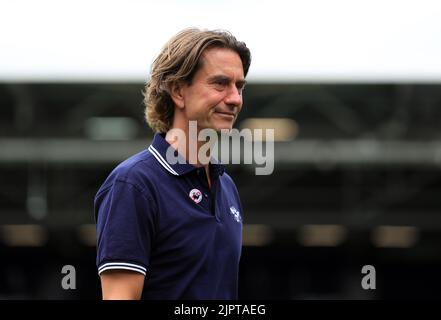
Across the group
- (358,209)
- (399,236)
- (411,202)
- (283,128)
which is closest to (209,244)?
(283,128)

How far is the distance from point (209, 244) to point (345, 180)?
13.1 metres

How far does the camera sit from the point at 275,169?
14938 millimetres

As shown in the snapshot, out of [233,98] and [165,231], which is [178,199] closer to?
[165,231]

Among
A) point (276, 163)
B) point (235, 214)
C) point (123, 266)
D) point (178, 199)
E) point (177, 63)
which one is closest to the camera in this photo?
point (123, 266)

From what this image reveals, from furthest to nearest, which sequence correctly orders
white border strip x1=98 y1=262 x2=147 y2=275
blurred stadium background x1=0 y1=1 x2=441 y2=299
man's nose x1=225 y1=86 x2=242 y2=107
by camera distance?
blurred stadium background x1=0 y1=1 x2=441 y2=299 < man's nose x1=225 y1=86 x2=242 y2=107 < white border strip x1=98 y1=262 x2=147 y2=275

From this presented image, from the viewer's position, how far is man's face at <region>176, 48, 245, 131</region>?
2520 mm

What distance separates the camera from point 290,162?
14.6 meters

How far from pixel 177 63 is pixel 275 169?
12422 mm

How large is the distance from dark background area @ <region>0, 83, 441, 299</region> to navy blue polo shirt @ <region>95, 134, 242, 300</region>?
33.6ft

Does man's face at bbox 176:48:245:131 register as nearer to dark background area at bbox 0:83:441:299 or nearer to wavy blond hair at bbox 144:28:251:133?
wavy blond hair at bbox 144:28:251:133

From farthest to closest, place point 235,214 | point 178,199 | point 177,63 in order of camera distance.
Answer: point 235,214, point 177,63, point 178,199

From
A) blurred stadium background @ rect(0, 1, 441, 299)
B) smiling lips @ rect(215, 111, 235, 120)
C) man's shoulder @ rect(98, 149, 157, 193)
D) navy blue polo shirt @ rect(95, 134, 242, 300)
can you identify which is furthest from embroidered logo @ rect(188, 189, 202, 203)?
blurred stadium background @ rect(0, 1, 441, 299)

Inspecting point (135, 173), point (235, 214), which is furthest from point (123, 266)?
point (235, 214)
